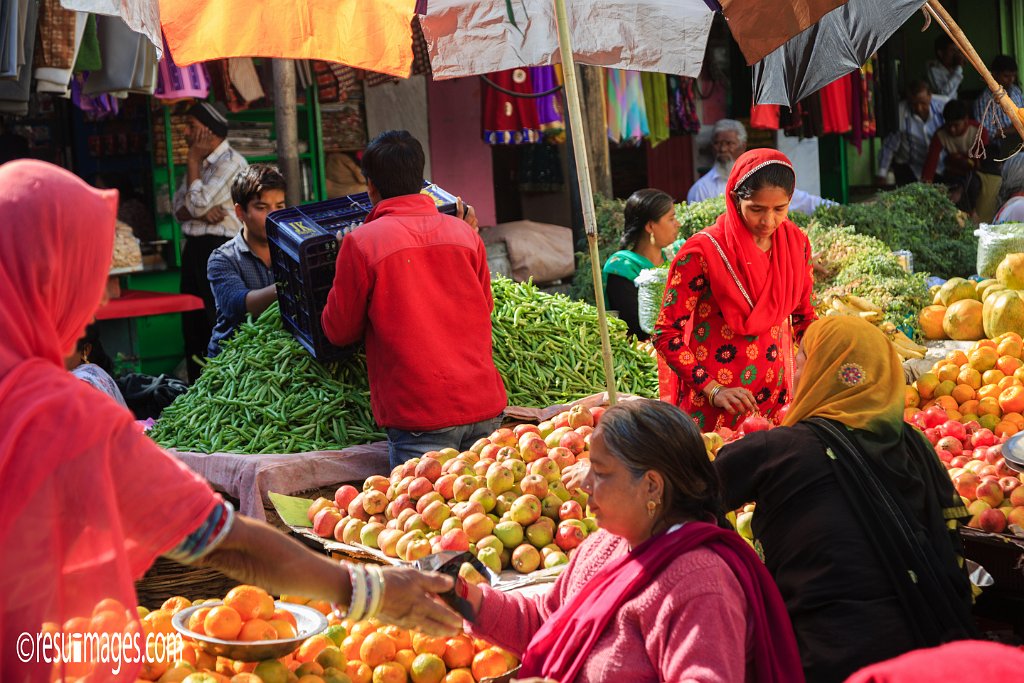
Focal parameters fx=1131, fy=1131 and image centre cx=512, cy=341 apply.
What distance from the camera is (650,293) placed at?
6.51 meters

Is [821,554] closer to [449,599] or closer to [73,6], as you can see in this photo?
[449,599]

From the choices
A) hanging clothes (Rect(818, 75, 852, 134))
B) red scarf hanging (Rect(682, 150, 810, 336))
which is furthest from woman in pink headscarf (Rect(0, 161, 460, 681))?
hanging clothes (Rect(818, 75, 852, 134))

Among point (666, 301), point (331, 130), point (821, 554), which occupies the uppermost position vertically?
point (331, 130)

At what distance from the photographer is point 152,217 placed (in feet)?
29.7

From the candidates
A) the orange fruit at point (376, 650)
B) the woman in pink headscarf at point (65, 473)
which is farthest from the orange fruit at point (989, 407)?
the woman in pink headscarf at point (65, 473)

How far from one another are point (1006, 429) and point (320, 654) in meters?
3.17

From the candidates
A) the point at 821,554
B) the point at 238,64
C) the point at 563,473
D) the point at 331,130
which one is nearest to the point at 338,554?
the point at 563,473

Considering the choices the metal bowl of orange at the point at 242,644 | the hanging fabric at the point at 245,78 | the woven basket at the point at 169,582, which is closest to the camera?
the metal bowl of orange at the point at 242,644

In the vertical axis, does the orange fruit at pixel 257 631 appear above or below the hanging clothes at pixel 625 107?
below

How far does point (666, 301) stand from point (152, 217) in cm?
587

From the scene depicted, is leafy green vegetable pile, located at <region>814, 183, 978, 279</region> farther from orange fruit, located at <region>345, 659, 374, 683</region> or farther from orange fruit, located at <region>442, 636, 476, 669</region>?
orange fruit, located at <region>345, 659, 374, 683</region>

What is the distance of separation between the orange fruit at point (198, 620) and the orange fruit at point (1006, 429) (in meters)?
3.39

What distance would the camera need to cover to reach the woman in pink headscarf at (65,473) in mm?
1787

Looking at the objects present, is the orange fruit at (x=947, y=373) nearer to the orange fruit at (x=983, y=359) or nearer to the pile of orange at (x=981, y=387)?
the pile of orange at (x=981, y=387)
